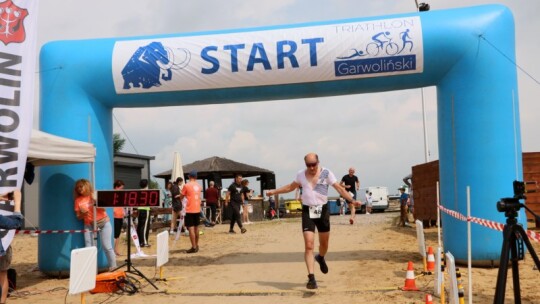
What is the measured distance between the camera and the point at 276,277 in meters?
8.27

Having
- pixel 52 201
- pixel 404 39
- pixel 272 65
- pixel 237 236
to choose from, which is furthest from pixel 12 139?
pixel 237 236

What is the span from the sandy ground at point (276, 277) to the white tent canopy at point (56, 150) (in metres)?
1.93

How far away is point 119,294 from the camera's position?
7.30 metres

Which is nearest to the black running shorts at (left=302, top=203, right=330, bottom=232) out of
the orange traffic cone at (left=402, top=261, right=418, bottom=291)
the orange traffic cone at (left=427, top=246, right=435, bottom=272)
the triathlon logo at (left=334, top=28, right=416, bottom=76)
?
the orange traffic cone at (left=402, top=261, right=418, bottom=291)

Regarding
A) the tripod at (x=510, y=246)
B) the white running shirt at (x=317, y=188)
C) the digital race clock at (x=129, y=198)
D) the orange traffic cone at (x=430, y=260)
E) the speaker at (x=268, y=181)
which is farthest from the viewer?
the speaker at (x=268, y=181)

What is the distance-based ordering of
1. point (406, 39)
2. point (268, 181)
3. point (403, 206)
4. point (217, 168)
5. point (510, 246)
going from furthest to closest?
1. point (268, 181)
2. point (217, 168)
3. point (403, 206)
4. point (406, 39)
5. point (510, 246)

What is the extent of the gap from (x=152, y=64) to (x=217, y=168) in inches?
614

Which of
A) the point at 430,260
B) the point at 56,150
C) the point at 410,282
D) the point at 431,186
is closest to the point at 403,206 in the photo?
the point at 431,186

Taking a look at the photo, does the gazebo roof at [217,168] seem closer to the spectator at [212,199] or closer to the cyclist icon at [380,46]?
the spectator at [212,199]

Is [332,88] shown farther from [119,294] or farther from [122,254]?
[122,254]

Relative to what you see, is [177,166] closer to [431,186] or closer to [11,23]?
[431,186]

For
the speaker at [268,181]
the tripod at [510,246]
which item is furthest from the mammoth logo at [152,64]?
the speaker at [268,181]

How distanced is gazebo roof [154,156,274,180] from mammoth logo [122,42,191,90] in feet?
50.0

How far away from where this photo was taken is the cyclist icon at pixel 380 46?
8.57 m
